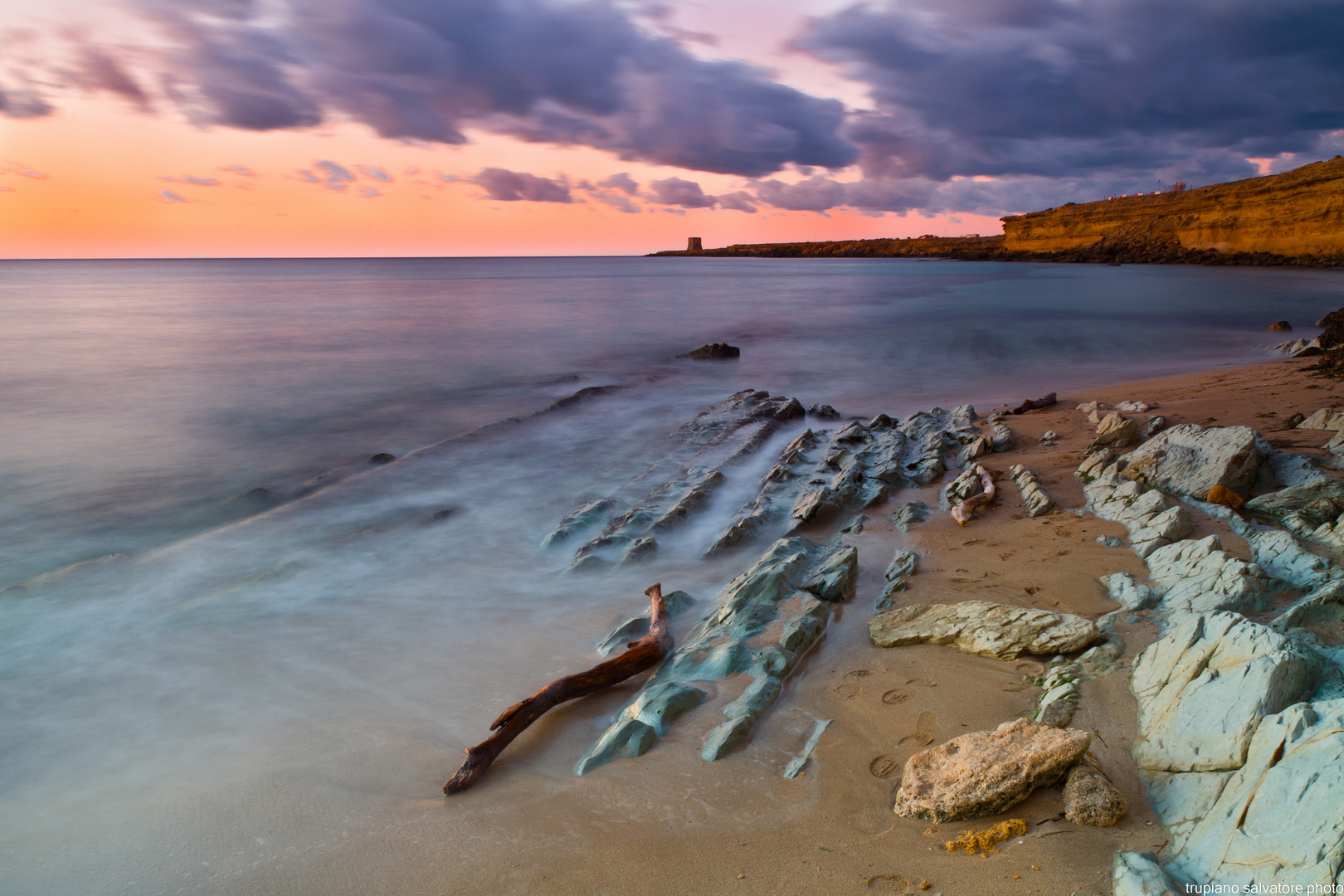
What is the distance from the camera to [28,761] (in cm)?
357

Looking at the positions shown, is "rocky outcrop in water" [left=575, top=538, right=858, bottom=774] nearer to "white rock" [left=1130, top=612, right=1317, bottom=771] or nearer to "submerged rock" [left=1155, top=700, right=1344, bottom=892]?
"white rock" [left=1130, top=612, right=1317, bottom=771]

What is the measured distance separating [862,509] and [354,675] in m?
4.26

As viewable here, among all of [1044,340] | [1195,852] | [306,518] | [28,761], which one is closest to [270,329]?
[306,518]

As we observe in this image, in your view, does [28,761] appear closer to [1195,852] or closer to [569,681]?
[569,681]

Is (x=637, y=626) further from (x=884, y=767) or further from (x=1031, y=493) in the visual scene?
(x=1031, y=493)

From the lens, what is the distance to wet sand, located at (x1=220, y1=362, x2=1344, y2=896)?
7.42ft

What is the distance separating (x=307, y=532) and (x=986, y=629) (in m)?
6.17

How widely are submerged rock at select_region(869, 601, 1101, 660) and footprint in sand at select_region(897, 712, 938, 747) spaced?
A: 1.82ft

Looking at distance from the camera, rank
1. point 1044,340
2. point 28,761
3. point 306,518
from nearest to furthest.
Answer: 1. point 28,761
2. point 306,518
3. point 1044,340

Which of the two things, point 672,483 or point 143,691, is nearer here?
point 143,691

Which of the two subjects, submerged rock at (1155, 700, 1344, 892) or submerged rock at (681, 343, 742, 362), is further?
submerged rock at (681, 343, 742, 362)

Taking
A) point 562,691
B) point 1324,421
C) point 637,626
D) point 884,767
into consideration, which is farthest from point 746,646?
point 1324,421

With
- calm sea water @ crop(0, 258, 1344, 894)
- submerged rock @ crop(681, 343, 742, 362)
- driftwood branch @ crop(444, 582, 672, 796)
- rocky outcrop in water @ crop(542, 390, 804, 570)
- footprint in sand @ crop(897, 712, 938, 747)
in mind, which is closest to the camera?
footprint in sand @ crop(897, 712, 938, 747)

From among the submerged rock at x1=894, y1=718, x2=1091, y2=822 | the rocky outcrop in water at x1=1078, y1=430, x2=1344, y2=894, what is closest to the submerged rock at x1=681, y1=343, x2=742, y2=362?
the rocky outcrop in water at x1=1078, y1=430, x2=1344, y2=894
